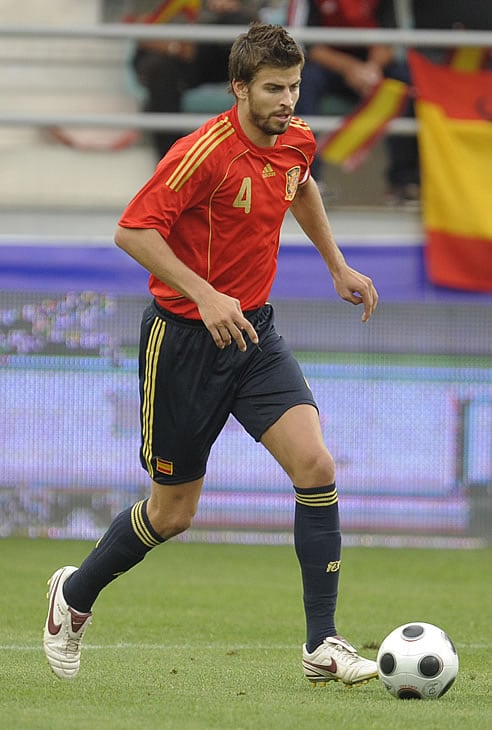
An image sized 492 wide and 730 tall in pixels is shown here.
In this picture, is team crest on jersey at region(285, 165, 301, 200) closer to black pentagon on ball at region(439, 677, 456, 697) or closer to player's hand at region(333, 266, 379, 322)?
player's hand at region(333, 266, 379, 322)

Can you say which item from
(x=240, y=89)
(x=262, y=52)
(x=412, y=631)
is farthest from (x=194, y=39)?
(x=412, y=631)

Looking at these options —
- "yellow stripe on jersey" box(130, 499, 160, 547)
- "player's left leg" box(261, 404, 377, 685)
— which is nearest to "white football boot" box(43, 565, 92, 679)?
"yellow stripe on jersey" box(130, 499, 160, 547)

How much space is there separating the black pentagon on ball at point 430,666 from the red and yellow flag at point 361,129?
7273 mm

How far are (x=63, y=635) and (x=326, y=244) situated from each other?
174 centimetres

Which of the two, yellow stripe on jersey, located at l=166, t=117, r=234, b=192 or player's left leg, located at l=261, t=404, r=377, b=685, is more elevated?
yellow stripe on jersey, located at l=166, t=117, r=234, b=192

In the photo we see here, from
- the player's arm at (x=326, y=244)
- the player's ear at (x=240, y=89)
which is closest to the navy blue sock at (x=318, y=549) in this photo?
the player's arm at (x=326, y=244)

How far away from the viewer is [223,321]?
15.2 ft

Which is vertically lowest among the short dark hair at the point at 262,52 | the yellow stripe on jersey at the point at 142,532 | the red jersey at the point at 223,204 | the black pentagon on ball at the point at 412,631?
the black pentagon on ball at the point at 412,631

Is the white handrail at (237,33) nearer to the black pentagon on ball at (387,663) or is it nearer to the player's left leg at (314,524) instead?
the player's left leg at (314,524)

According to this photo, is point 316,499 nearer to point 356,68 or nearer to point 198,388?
point 198,388

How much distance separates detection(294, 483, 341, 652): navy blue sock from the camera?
4988mm

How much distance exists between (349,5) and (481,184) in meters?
1.98

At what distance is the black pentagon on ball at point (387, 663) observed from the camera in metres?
4.72

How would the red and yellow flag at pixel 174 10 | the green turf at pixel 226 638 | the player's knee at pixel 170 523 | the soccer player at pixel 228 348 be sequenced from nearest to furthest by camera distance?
the green turf at pixel 226 638
the soccer player at pixel 228 348
the player's knee at pixel 170 523
the red and yellow flag at pixel 174 10
